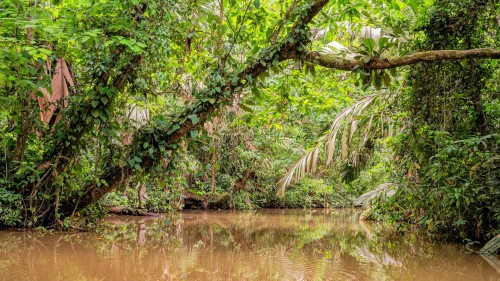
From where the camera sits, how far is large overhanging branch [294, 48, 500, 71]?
15.7ft

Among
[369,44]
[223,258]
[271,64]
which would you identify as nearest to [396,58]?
[369,44]

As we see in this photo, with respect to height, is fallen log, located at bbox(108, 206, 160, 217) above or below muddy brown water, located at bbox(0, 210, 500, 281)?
below

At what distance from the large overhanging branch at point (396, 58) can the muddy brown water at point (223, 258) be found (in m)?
2.26

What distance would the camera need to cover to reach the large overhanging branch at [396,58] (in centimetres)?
478

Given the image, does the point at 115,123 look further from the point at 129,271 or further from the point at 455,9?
the point at 455,9

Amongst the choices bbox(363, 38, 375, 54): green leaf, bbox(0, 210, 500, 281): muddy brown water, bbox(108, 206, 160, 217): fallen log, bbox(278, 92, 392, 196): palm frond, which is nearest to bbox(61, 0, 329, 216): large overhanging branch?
bbox(363, 38, 375, 54): green leaf

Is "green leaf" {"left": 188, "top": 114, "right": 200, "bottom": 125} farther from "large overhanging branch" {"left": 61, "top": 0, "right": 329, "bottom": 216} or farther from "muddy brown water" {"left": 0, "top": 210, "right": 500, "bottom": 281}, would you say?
"muddy brown water" {"left": 0, "top": 210, "right": 500, "bottom": 281}

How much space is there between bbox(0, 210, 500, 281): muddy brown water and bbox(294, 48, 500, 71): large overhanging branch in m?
2.26

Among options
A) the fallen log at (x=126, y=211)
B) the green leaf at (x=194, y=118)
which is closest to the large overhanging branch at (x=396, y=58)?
the green leaf at (x=194, y=118)

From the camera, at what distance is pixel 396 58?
16.4ft

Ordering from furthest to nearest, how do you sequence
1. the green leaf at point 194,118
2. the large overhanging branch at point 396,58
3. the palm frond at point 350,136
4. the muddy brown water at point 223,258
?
1. the palm frond at point 350,136
2. the green leaf at point 194,118
3. the large overhanging branch at point 396,58
4. the muddy brown water at point 223,258

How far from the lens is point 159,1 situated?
555cm

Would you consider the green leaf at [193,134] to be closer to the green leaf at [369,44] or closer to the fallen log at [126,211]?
the green leaf at [369,44]

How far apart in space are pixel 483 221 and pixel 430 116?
5.36 ft
